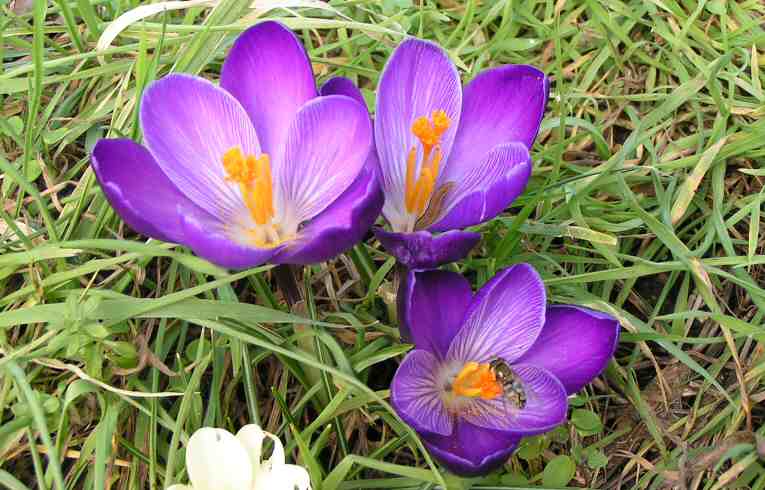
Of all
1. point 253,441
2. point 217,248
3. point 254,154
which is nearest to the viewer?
point 217,248

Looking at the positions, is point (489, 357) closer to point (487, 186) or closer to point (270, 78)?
point (487, 186)

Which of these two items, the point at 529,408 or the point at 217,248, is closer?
the point at 217,248

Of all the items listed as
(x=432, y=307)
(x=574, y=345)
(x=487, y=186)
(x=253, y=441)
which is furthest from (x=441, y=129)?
(x=253, y=441)

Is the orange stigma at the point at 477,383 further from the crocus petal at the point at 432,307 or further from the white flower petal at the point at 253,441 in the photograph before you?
the white flower petal at the point at 253,441

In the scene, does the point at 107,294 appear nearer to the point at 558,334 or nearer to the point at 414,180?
the point at 414,180

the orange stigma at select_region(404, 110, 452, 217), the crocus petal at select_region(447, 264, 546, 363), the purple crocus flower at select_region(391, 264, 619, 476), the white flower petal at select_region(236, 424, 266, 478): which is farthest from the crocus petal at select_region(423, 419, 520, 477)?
the orange stigma at select_region(404, 110, 452, 217)

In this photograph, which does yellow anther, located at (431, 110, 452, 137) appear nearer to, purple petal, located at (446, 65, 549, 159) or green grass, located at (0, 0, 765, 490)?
purple petal, located at (446, 65, 549, 159)

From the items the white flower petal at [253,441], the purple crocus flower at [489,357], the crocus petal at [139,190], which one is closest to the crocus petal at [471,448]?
the purple crocus flower at [489,357]
